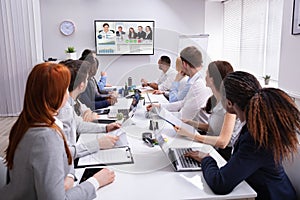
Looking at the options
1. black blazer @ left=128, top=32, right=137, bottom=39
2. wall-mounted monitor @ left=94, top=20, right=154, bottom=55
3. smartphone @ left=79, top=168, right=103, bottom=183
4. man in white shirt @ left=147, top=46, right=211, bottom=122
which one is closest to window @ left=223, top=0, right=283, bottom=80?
wall-mounted monitor @ left=94, top=20, right=154, bottom=55

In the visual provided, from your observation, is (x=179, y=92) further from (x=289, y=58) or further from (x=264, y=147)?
(x=264, y=147)

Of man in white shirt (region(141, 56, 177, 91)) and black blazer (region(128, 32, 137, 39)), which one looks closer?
man in white shirt (region(141, 56, 177, 91))

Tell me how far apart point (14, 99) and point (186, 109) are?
353 centimetres

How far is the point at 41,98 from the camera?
0.90 metres

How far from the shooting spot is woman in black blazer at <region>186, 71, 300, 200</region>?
107cm

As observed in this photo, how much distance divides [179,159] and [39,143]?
0.74m

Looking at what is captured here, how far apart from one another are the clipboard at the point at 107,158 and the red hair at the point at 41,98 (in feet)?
1.62

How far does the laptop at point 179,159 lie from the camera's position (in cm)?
131

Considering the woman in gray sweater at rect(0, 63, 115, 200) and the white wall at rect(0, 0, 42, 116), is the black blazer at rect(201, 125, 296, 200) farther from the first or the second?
the white wall at rect(0, 0, 42, 116)

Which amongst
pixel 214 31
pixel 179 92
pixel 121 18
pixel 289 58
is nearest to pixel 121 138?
pixel 179 92

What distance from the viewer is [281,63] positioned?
3004 mm

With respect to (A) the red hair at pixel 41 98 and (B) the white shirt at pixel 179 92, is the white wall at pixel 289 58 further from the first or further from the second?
(A) the red hair at pixel 41 98

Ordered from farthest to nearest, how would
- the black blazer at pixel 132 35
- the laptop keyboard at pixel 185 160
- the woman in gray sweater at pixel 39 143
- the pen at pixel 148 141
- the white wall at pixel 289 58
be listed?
the black blazer at pixel 132 35 → the white wall at pixel 289 58 → the pen at pixel 148 141 → the laptop keyboard at pixel 185 160 → the woman in gray sweater at pixel 39 143

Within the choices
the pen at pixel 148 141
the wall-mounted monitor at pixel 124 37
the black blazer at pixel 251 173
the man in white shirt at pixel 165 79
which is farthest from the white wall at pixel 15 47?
the black blazer at pixel 251 173
